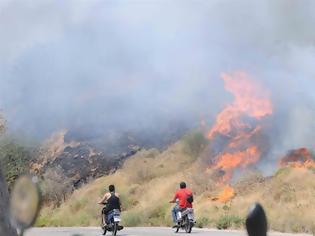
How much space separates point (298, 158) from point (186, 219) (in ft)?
50.5

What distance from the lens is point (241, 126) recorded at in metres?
38.1

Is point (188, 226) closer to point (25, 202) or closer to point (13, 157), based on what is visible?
point (25, 202)

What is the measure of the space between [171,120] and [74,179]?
24.4 feet

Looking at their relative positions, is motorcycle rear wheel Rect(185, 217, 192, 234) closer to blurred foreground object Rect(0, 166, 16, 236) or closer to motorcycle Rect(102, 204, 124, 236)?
motorcycle Rect(102, 204, 124, 236)

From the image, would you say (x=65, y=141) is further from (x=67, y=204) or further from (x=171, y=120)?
(x=67, y=204)

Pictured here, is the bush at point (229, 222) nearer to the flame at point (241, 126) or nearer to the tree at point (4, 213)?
the flame at point (241, 126)

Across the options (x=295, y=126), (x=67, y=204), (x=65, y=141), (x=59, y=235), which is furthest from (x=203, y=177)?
(x=65, y=141)

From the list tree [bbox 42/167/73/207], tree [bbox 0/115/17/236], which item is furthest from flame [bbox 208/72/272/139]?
tree [bbox 0/115/17/236]

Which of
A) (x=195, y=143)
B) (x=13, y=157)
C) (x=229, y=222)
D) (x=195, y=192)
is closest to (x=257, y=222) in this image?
(x=229, y=222)

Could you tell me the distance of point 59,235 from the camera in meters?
21.7

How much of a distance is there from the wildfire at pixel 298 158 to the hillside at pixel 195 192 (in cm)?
187

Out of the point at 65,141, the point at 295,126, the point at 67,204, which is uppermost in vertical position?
the point at 65,141

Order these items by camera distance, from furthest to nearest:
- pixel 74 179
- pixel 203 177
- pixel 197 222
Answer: pixel 74 179, pixel 203 177, pixel 197 222

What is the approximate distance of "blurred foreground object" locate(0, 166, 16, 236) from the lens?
1.80 m
